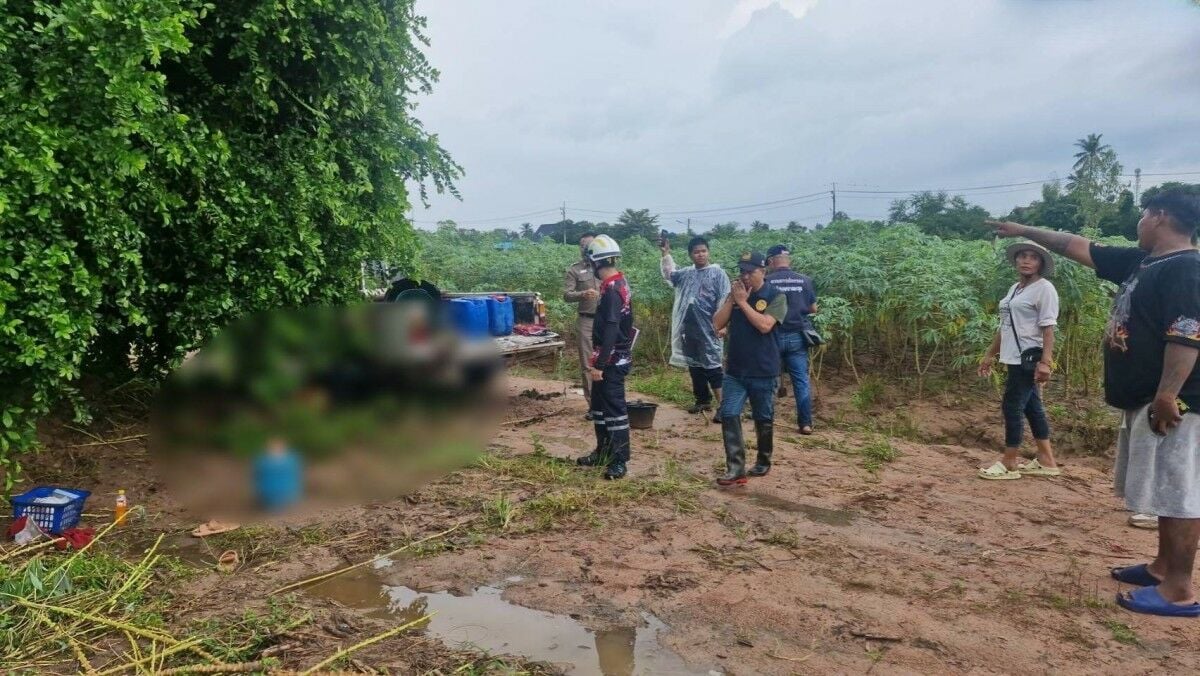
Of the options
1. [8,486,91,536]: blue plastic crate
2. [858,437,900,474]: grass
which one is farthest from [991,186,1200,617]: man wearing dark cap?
[8,486,91,536]: blue plastic crate

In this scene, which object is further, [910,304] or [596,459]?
[910,304]

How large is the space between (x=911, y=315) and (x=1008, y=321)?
269cm

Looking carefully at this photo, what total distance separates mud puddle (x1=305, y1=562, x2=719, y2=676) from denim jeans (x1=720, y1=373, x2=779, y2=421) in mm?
2279

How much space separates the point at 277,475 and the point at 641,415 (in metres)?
4.46

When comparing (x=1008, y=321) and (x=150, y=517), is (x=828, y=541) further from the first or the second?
(x=150, y=517)

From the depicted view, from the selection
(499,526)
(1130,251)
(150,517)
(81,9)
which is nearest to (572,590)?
(499,526)

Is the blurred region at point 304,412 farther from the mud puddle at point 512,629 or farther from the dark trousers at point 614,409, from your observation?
the dark trousers at point 614,409

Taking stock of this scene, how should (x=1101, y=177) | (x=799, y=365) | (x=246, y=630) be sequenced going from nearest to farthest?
(x=246, y=630) → (x=799, y=365) → (x=1101, y=177)

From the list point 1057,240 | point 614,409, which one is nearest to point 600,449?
point 614,409

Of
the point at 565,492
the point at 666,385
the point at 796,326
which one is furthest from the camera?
the point at 666,385

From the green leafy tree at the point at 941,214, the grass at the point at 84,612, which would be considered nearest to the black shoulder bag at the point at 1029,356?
the grass at the point at 84,612

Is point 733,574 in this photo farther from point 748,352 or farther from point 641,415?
point 641,415

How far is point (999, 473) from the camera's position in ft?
19.9

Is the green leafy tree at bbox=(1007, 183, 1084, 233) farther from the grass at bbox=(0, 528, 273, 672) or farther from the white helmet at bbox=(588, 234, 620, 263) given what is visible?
the grass at bbox=(0, 528, 273, 672)
